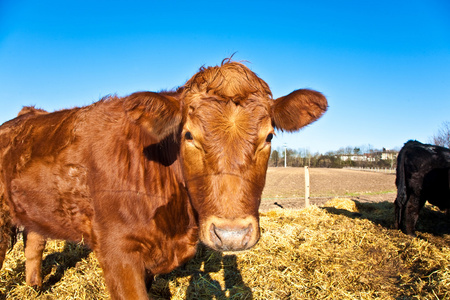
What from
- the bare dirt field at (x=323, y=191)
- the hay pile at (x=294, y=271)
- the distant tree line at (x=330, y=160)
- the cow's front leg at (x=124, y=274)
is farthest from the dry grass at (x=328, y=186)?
the distant tree line at (x=330, y=160)

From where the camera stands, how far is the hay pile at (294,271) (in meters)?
4.07

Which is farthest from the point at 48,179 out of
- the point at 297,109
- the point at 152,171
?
the point at 297,109

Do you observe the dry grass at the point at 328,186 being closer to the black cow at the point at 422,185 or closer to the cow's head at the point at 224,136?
the black cow at the point at 422,185

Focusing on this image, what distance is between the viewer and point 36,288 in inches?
168

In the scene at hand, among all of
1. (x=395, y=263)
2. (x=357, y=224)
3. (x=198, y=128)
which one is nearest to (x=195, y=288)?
(x=198, y=128)

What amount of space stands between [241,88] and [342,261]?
→ 4.41 metres

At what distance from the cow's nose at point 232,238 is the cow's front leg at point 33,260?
3.94 meters

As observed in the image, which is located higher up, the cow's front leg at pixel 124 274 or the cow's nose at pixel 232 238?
the cow's nose at pixel 232 238

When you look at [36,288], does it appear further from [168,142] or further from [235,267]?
[168,142]

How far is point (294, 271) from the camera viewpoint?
4.63m

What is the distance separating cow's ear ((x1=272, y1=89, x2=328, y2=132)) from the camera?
2.67 meters

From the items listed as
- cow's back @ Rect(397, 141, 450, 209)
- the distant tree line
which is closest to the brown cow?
cow's back @ Rect(397, 141, 450, 209)

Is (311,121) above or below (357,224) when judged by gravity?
above

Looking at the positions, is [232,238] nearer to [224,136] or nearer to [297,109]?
[224,136]
